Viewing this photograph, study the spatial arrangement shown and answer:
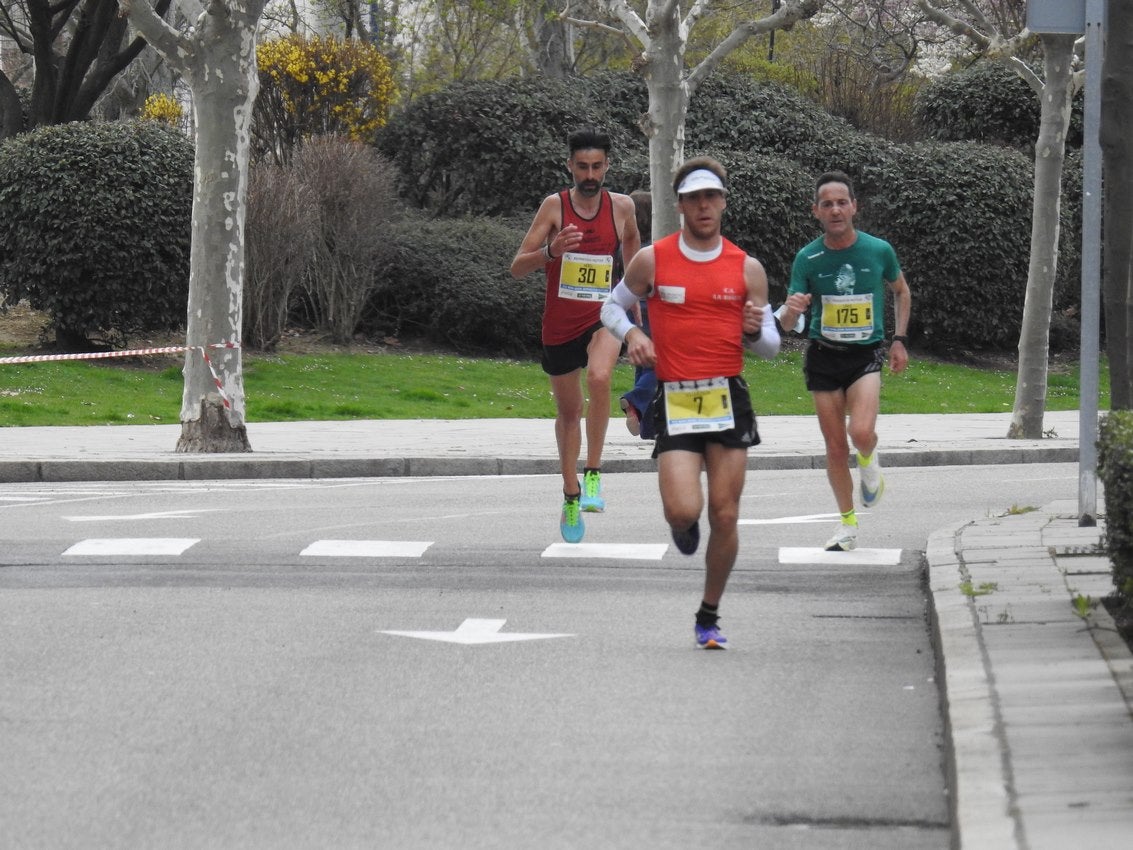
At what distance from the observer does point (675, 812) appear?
5.29 meters

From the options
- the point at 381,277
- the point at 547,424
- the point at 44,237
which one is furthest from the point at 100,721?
the point at 381,277

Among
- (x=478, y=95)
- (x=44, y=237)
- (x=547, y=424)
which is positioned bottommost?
(x=547, y=424)

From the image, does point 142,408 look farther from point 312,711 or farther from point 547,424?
point 312,711

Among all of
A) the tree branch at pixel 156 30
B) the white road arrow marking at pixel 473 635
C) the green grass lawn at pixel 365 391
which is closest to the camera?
the white road arrow marking at pixel 473 635

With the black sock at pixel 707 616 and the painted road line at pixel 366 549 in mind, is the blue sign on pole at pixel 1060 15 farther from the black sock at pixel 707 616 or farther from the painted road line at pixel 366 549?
the painted road line at pixel 366 549

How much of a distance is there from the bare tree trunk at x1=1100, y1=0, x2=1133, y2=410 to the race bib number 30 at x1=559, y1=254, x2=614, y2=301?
2.43 metres

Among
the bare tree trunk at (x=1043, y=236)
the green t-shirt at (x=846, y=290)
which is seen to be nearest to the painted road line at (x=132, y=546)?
the green t-shirt at (x=846, y=290)

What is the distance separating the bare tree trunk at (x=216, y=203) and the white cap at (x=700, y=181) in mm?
10020

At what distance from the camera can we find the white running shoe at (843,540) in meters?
10.2

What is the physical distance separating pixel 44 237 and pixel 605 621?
16.9 metres

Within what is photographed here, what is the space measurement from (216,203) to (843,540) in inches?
329

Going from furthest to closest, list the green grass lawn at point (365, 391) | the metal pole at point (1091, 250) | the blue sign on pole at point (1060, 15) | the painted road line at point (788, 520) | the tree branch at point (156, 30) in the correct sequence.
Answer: the green grass lawn at point (365, 391) < the tree branch at point (156, 30) < the painted road line at point (788, 520) < the blue sign on pole at point (1060, 15) < the metal pole at point (1091, 250)

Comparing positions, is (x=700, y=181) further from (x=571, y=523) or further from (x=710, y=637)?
(x=571, y=523)

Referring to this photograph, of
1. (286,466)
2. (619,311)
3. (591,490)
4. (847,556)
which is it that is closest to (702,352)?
(619,311)
